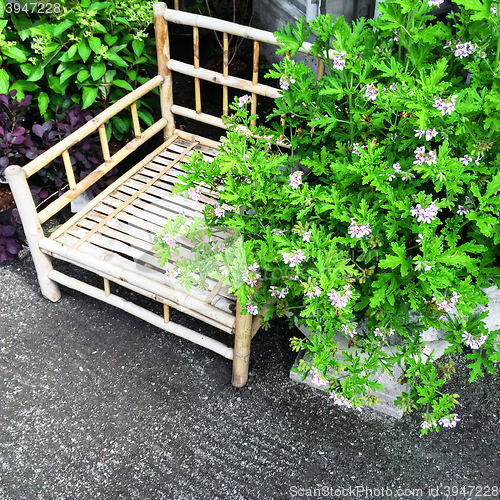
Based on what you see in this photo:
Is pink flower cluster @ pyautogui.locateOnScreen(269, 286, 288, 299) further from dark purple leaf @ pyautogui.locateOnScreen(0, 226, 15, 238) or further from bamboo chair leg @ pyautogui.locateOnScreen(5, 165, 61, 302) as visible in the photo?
dark purple leaf @ pyautogui.locateOnScreen(0, 226, 15, 238)

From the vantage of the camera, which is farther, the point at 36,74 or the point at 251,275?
the point at 36,74

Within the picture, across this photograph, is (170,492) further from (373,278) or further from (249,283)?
(373,278)

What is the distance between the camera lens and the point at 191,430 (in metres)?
2.20

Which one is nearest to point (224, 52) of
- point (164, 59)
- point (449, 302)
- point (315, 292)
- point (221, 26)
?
point (221, 26)

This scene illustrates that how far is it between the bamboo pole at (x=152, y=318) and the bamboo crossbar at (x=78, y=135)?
531mm

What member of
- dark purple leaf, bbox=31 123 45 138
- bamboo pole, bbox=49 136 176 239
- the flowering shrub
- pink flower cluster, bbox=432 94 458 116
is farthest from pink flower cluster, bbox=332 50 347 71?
dark purple leaf, bbox=31 123 45 138

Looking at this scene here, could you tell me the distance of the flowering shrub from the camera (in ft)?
5.15

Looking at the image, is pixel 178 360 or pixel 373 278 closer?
pixel 373 278

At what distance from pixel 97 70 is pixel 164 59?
34cm

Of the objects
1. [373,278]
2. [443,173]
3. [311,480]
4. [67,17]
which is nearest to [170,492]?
[311,480]

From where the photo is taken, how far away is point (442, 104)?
4.85ft

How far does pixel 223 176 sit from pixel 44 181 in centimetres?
138

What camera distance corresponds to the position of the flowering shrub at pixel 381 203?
157 centimetres

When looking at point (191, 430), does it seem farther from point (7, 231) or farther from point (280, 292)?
point (7, 231)
